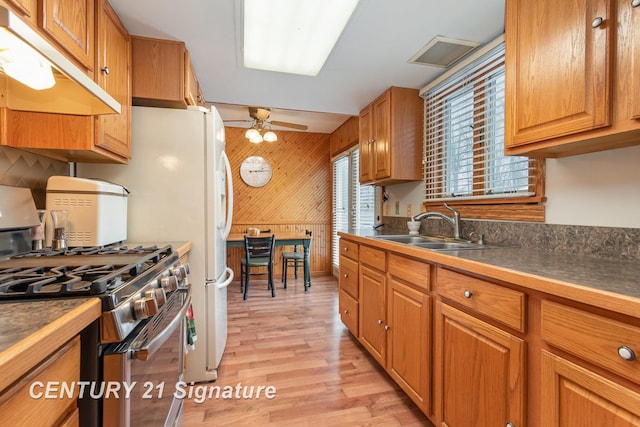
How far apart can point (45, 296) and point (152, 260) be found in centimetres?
48

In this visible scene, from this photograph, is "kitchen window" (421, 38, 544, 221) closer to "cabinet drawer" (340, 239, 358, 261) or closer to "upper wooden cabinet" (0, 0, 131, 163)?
"cabinet drawer" (340, 239, 358, 261)

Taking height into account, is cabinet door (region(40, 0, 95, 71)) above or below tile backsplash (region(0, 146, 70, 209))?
above

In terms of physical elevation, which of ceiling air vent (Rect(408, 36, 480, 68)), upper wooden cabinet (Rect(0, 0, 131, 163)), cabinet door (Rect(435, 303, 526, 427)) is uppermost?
ceiling air vent (Rect(408, 36, 480, 68))

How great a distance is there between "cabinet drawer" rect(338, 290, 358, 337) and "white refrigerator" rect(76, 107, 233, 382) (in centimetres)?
106

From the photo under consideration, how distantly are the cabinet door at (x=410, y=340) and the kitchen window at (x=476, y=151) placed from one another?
0.76 meters

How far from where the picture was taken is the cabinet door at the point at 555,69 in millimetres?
1018

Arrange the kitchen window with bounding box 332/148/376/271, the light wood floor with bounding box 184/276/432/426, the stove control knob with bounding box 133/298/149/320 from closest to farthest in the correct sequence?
the stove control knob with bounding box 133/298/149/320 < the light wood floor with bounding box 184/276/432/426 < the kitchen window with bounding box 332/148/376/271

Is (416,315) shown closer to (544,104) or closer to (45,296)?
(544,104)

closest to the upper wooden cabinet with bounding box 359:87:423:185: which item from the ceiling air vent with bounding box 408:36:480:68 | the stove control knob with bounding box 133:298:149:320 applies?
the ceiling air vent with bounding box 408:36:480:68

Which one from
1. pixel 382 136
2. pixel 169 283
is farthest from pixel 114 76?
pixel 382 136

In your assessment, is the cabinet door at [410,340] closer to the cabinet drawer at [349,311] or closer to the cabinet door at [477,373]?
the cabinet door at [477,373]

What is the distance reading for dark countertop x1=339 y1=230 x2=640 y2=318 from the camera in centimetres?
73

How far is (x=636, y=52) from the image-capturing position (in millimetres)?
925

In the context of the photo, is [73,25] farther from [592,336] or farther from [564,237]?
[564,237]
